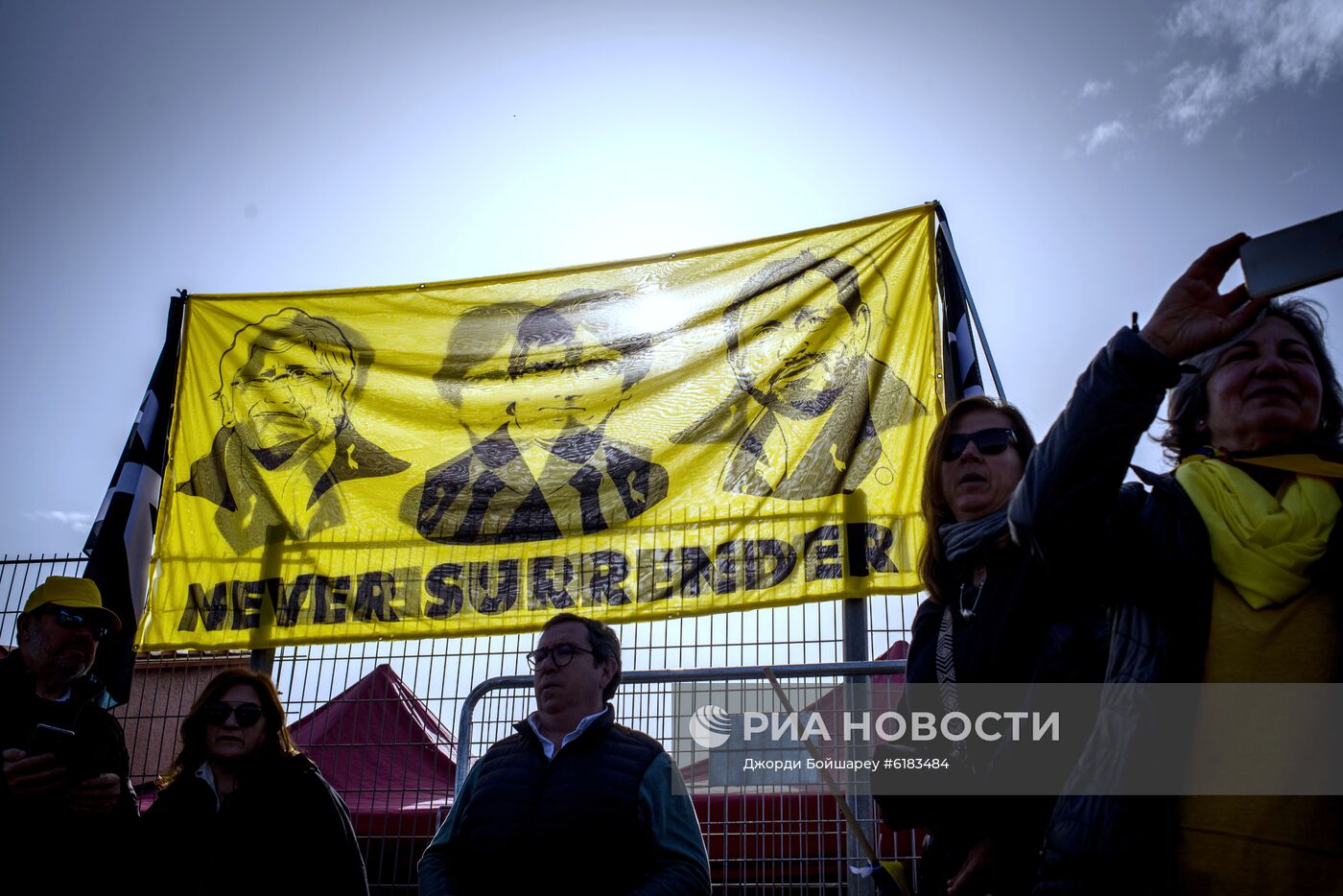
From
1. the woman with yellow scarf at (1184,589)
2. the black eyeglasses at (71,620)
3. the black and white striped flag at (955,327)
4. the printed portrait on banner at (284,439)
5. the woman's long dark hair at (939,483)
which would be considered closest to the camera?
the woman with yellow scarf at (1184,589)

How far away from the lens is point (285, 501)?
5.57 m

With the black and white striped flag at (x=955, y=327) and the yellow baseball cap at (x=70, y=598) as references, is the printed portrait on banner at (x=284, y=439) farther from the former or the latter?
the black and white striped flag at (x=955, y=327)

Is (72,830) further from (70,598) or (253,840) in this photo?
(70,598)

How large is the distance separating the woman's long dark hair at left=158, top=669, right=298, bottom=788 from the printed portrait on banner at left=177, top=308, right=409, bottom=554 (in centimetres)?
170

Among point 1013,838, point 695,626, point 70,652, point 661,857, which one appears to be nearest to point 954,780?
point 1013,838

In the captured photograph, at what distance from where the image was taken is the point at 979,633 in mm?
2012

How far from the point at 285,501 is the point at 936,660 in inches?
171

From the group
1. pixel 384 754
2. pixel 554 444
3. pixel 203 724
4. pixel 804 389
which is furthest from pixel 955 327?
pixel 203 724

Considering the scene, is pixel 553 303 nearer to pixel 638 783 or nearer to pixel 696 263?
pixel 696 263

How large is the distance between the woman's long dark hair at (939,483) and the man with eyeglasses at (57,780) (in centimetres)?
291

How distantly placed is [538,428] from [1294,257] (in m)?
4.50

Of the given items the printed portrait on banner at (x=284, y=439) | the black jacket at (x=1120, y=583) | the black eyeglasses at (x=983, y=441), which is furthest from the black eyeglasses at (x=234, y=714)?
the black jacket at (x=1120, y=583)

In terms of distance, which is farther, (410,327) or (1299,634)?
(410,327)

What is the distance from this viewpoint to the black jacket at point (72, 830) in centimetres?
342
